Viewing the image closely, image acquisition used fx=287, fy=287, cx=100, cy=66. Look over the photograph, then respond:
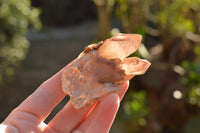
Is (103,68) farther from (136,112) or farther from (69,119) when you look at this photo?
(136,112)

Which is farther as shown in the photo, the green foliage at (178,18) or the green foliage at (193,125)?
the green foliage at (178,18)

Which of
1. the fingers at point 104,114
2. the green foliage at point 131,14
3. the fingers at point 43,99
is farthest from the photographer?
the green foliage at point 131,14

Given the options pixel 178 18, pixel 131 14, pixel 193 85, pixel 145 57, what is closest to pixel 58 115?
pixel 193 85

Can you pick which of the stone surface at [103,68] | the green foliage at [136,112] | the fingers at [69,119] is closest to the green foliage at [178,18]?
the green foliage at [136,112]

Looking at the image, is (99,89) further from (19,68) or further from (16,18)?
(19,68)

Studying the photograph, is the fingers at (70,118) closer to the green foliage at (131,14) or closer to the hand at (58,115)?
the hand at (58,115)

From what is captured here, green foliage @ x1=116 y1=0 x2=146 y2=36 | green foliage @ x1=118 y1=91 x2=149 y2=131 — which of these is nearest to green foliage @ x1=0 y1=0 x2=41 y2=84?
green foliage @ x1=116 y1=0 x2=146 y2=36

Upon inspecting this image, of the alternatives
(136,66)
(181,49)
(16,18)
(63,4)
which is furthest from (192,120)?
(63,4)
